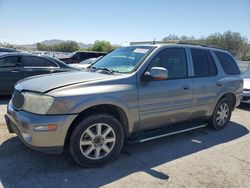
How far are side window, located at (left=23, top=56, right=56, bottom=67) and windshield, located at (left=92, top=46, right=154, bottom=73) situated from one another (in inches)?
159

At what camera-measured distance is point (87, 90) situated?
332cm

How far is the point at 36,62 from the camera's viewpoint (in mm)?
8070

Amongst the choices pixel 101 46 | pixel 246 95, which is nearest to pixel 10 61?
pixel 246 95

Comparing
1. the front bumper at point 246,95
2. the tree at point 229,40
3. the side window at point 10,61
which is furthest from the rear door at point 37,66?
the tree at point 229,40

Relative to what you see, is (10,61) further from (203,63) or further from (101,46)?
Answer: (101,46)

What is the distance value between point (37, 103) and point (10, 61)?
5.26m

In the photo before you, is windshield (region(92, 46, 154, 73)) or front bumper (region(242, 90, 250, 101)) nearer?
windshield (region(92, 46, 154, 73))

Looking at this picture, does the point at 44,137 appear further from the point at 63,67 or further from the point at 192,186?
the point at 63,67

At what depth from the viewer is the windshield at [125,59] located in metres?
4.05

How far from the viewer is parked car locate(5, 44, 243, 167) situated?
3.16 meters

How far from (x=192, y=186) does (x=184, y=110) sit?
1591mm

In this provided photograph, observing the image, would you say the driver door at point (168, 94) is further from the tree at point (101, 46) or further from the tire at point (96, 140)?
the tree at point (101, 46)

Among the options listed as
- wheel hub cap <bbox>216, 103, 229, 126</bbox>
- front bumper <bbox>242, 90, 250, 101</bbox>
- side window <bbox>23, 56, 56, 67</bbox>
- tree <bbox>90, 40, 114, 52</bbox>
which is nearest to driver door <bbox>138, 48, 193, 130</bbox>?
wheel hub cap <bbox>216, 103, 229, 126</bbox>

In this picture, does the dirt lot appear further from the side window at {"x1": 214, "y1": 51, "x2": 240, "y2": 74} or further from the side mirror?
the side window at {"x1": 214, "y1": 51, "x2": 240, "y2": 74}
